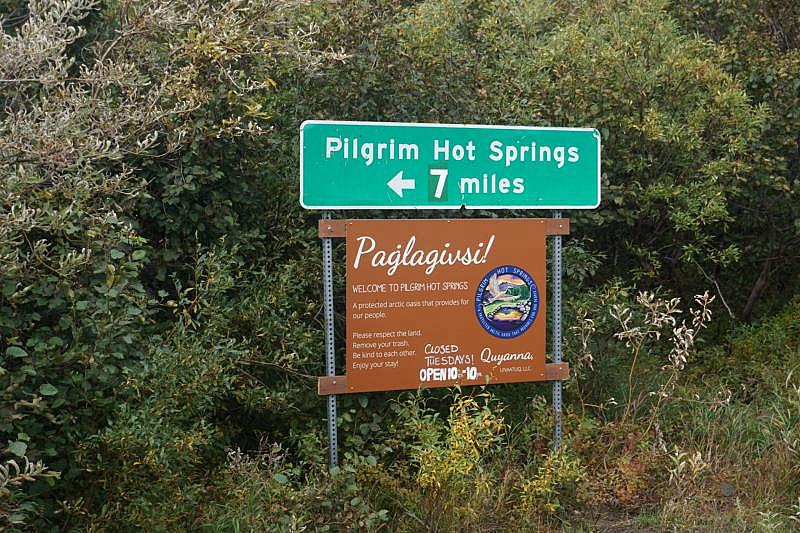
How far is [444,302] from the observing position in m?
5.40

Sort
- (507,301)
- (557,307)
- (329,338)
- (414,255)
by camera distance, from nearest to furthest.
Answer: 1. (329,338)
2. (414,255)
3. (507,301)
4. (557,307)

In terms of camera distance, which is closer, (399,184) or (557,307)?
(399,184)

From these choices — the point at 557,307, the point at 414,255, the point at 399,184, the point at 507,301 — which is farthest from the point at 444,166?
the point at 557,307

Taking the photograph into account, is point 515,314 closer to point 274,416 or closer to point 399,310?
point 399,310

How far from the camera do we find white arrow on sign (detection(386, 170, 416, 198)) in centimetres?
525

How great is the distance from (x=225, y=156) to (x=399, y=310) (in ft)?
4.44

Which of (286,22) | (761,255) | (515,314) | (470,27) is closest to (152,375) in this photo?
(515,314)

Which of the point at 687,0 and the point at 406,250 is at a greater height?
the point at 687,0

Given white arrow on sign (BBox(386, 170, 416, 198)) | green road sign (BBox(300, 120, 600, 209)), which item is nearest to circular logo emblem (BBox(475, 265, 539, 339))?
green road sign (BBox(300, 120, 600, 209))

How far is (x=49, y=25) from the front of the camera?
4.43 metres

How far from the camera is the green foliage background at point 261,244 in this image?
4262mm

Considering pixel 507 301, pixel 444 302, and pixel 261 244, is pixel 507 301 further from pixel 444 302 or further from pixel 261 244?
pixel 261 244

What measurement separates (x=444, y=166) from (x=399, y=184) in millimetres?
278

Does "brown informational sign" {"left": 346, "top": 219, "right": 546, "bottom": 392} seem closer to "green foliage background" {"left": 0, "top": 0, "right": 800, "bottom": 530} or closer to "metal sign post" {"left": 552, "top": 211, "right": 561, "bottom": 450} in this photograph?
"metal sign post" {"left": 552, "top": 211, "right": 561, "bottom": 450}
